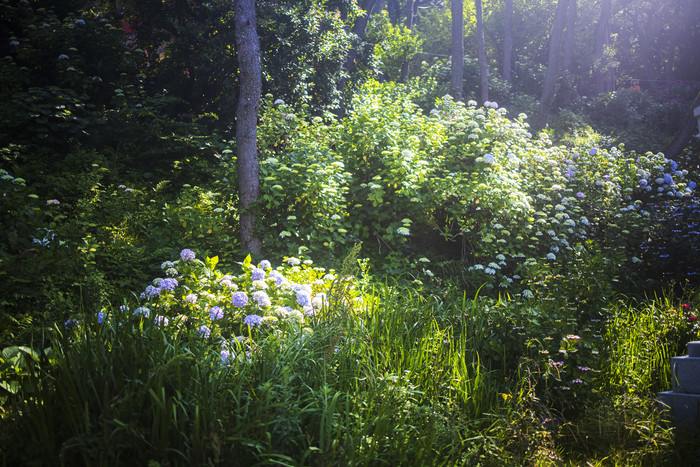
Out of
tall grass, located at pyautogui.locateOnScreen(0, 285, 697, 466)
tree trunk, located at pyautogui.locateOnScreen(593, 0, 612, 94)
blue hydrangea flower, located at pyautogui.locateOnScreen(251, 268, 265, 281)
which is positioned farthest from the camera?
tree trunk, located at pyautogui.locateOnScreen(593, 0, 612, 94)

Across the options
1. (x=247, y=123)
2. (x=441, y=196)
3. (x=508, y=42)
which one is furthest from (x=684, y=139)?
(x=508, y=42)

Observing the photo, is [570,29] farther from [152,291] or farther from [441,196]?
[152,291]

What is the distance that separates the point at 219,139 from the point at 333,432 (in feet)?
21.7

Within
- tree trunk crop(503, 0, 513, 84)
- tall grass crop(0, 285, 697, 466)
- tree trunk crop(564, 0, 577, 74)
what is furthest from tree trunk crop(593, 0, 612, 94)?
tall grass crop(0, 285, 697, 466)

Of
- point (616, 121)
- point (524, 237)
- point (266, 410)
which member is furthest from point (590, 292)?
point (616, 121)

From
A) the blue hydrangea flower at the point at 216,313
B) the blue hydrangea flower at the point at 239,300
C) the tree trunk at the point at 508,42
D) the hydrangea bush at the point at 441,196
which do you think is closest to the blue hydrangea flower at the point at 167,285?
the blue hydrangea flower at the point at 216,313

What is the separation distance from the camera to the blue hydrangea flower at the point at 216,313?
9.75ft

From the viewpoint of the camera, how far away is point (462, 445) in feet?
8.02

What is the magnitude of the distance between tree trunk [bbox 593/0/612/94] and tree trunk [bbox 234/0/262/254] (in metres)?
14.7

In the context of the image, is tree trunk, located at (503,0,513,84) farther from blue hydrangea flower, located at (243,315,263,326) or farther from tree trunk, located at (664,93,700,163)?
blue hydrangea flower, located at (243,315,263,326)

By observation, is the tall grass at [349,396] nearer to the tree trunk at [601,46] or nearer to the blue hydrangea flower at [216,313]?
the blue hydrangea flower at [216,313]

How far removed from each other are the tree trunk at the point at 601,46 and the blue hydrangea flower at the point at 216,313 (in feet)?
56.7

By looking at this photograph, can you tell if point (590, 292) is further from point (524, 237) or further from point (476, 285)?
point (524, 237)

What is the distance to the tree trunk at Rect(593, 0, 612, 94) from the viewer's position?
52.1ft
